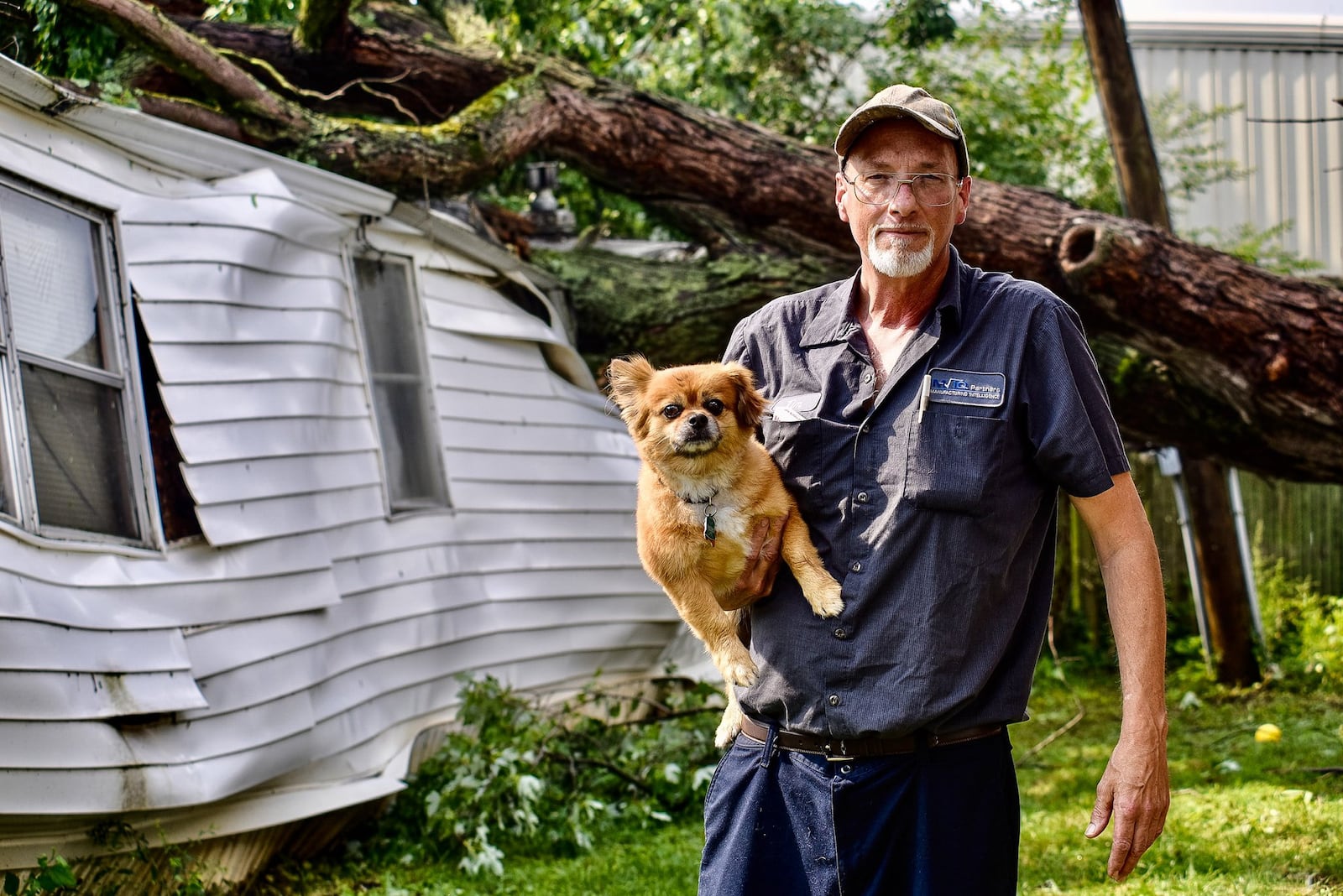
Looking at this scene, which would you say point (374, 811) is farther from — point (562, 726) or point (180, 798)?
point (180, 798)

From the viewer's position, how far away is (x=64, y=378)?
185 inches

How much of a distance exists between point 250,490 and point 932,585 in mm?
3571

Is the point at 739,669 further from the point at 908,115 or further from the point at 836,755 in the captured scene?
the point at 908,115

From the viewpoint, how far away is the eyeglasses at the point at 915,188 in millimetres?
2746

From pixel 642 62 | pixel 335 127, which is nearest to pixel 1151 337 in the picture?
pixel 335 127

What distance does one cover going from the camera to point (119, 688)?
4.45 metres

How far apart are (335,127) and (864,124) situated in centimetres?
457

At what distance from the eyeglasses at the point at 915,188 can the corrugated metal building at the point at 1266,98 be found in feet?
45.4

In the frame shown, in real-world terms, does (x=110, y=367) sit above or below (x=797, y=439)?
above

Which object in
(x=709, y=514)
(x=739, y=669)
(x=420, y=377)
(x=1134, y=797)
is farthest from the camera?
(x=420, y=377)

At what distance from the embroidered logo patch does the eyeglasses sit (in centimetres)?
39

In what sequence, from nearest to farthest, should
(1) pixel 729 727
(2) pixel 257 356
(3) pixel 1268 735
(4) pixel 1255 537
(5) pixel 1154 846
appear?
1. (1) pixel 729 727
2. (5) pixel 1154 846
3. (2) pixel 257 356
4. (3) pixel 1268 735
5. (4) pixel 1255 537

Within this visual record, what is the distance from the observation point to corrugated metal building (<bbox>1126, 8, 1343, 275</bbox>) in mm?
15391

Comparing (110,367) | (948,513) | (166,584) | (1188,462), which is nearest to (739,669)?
(948,513)
